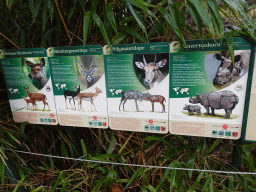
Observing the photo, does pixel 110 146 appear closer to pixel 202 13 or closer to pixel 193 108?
pixel 193 108

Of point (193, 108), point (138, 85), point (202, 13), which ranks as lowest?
point (193, 108)

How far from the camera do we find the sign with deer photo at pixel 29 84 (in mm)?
931

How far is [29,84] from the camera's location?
98 centimetres

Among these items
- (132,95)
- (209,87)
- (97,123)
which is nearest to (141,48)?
(132,95)

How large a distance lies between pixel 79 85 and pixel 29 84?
0.30 m

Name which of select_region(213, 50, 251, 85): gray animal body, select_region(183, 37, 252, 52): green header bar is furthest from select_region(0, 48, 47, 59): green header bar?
select_region(213, 50, 251, 85): gray animal body

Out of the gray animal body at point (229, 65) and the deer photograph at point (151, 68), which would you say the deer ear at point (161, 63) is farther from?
the gray animal body at point (229, 65)

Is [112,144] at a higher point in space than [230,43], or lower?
lower

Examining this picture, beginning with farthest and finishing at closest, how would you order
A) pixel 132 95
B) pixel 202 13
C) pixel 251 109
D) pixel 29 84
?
1. pixel 29 84
2. pixel 132 95
3. pixel 251 109
4. pixel 202 13

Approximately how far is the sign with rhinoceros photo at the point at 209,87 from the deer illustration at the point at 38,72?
0.65 meters

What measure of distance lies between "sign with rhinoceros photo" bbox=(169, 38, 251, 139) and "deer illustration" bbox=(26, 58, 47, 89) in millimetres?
647

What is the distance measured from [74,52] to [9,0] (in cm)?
31

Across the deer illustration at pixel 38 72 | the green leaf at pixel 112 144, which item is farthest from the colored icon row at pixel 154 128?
the deer illustration at pixel 38 72

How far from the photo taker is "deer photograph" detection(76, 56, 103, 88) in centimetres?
87
